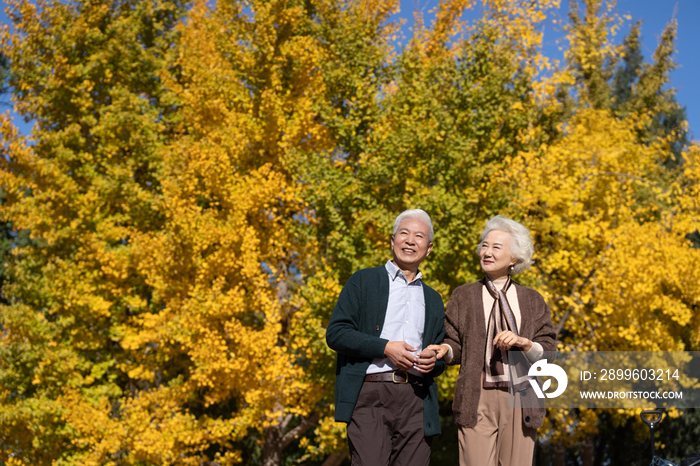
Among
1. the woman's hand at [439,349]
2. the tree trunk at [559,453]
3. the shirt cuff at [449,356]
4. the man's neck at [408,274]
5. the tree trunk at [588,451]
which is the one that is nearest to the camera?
the woman's hand at [439,349]

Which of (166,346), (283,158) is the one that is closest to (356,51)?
(283,158)

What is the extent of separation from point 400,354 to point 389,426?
14.6 inches

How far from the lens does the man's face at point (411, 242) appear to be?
2889 mm

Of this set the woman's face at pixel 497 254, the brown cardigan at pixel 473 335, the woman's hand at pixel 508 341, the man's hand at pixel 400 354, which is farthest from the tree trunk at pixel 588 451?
the man's hand at pixel 400 354

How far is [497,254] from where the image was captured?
116 inches

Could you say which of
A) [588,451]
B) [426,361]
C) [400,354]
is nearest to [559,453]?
[588,451]

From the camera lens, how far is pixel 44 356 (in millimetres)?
10688

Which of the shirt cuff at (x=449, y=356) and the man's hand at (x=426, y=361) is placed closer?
the man's hand at (x=426, y=361)

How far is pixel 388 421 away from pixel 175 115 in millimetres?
12710

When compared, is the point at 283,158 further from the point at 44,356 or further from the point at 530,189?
the point at 44,356

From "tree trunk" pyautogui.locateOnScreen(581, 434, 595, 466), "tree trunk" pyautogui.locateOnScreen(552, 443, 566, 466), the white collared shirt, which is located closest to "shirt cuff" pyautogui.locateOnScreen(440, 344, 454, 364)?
the white collared shirt

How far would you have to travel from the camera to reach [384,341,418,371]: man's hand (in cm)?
257

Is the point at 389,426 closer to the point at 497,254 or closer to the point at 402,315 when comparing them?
the point at 402,315

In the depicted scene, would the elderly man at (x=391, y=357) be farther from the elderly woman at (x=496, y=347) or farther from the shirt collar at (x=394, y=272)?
the elderly woman at (x=496, y=347)
